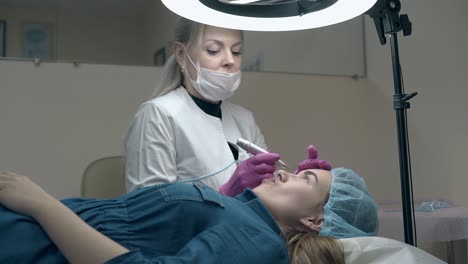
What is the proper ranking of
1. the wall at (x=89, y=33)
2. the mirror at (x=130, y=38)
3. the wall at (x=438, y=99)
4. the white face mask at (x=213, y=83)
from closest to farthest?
the white face mask at (x=213, y=83) < the wall at (x=438, y=99) < the mirror at (x=130, y=38) < the wall at (x=89, y=33)

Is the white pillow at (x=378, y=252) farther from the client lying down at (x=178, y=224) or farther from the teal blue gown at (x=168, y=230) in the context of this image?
the teal blue gown at (x=168, y=230)

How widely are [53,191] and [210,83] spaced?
0.90 metres

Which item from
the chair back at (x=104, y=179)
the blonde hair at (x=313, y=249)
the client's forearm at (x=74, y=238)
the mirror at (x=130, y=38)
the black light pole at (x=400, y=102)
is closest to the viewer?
the client's forearm at (x=74, y=238)

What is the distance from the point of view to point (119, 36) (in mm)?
3365

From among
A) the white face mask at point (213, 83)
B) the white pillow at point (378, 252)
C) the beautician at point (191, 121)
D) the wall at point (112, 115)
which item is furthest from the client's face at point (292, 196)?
the wall at point (112, 115)

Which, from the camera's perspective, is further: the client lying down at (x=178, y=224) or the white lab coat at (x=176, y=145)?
the white lab coat at (x=176, y=145)

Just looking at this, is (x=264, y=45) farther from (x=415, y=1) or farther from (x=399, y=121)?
(x=399, y=121)

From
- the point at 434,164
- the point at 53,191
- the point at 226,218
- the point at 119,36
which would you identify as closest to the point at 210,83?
the point at 226,218

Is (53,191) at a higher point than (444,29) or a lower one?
lower

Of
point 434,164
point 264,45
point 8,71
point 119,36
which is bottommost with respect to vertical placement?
point 434,164

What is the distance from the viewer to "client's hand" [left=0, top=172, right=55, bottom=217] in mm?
834

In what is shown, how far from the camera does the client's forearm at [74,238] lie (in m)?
0.78

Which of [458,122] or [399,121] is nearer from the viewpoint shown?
[399,121]

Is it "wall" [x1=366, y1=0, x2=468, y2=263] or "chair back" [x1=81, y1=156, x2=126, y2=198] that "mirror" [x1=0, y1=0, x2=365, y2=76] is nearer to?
"wall" [x1=366, y1=0, x2=468, y2=263]
